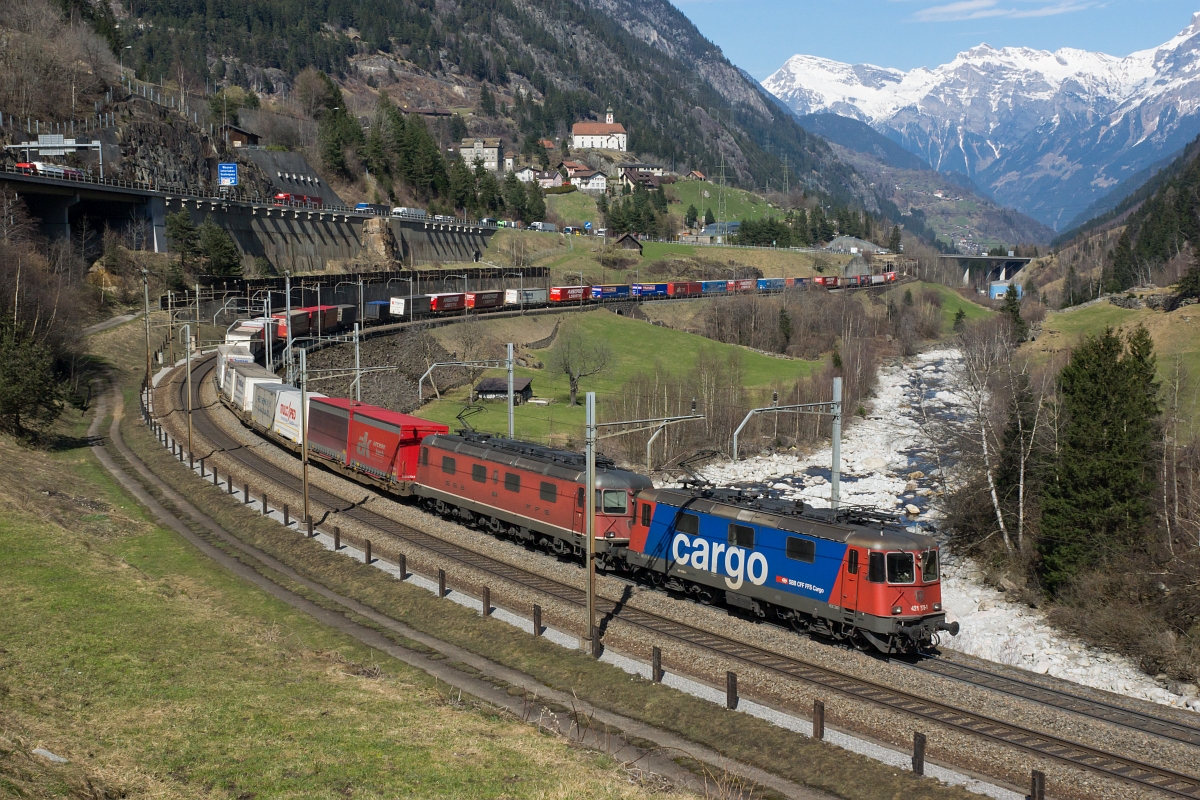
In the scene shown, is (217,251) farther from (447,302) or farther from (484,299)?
(484,299)

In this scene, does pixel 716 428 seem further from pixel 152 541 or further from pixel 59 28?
pixel 59 28

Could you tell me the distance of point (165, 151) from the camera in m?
114

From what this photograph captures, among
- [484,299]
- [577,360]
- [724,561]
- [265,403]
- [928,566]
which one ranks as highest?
[484,299]

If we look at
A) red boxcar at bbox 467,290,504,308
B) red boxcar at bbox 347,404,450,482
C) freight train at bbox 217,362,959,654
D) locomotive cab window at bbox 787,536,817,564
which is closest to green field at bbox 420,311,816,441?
red boxcar at bbox 467,290,504,308

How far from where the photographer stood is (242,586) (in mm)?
32781

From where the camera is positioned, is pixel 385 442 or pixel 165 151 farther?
pixel 165 151

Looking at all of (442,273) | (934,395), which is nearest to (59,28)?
(442,273)

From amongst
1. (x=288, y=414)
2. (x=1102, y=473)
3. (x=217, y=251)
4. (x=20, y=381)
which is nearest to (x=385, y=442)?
(x=288, y=414)

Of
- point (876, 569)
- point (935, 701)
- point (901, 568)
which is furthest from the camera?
point (901, 568)

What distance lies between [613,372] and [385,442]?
176 ft

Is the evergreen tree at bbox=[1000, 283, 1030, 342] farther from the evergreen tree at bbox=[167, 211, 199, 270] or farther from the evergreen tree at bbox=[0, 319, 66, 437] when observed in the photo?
the evergreen tree at bbox=[167, 211, 199, 270]

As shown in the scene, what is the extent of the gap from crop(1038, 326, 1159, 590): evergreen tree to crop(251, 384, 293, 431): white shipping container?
142 ft

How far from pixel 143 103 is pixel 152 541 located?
96957mm

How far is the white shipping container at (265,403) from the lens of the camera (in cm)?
5725
